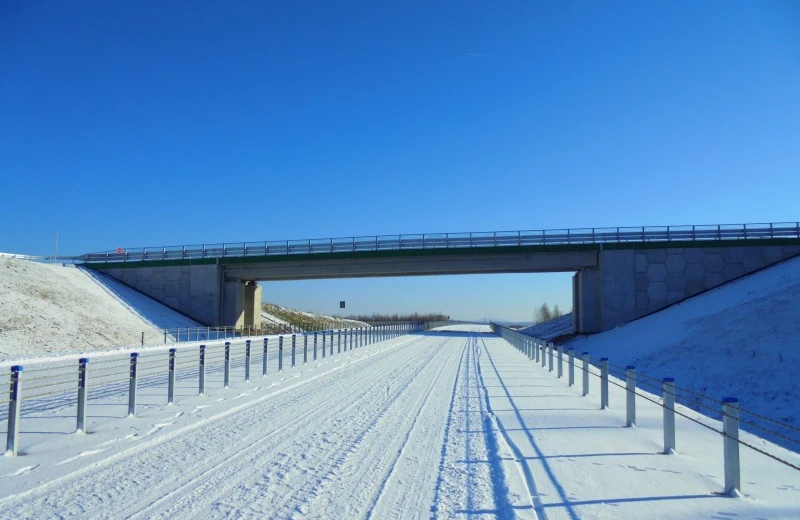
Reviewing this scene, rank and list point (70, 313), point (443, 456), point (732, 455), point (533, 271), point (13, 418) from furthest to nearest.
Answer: point (533, 271) → point (70, 313) → point (443, 456) → point (13, 418) → point (732, 455)

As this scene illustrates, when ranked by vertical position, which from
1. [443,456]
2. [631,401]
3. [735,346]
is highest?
[735,346]

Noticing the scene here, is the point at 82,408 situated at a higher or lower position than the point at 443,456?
higher

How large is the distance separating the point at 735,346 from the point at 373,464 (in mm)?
19970

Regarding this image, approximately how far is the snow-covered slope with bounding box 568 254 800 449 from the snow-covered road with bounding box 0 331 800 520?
267 inches

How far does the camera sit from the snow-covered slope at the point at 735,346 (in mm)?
18531

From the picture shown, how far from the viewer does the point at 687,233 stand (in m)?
45.7

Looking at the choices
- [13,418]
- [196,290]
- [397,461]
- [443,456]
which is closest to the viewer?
[397,461]

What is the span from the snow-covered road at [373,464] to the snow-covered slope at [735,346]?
6781 millimetres

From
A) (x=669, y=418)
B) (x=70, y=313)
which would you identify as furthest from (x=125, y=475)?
Result: (x=70, y=313)

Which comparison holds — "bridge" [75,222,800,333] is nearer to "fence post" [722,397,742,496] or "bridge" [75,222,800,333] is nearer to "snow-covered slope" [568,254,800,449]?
"snow-covered slope" [568,254,800,449]

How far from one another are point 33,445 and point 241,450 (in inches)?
111

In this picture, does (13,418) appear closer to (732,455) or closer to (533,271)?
(732,455)

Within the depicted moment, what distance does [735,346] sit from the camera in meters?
23.2

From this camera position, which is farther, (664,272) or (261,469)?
(664,272)
